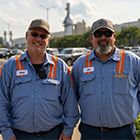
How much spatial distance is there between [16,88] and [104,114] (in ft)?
3.25

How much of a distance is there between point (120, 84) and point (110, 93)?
0.15m

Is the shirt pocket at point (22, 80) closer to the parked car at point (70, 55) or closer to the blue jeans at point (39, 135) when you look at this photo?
the blue jeans at point (39, 135)

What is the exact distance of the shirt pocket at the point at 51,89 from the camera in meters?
3.85

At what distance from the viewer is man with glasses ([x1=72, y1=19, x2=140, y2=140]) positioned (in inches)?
158

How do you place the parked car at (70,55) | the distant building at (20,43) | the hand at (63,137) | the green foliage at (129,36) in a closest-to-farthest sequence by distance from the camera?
the hand at (63,137) → the parked car at (70,55) → the green foliage at (129,36) → the distant building at (20,43)

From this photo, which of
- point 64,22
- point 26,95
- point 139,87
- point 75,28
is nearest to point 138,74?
point 139,87

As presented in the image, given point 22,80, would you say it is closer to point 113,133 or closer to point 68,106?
point 68,106

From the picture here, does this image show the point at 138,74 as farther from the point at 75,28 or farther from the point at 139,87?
the point at 75,28

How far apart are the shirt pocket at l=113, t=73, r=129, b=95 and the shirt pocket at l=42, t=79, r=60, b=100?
25.0 inches

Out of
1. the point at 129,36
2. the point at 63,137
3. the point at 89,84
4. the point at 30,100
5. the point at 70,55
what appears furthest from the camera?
the point at 129,36

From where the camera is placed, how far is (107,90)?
400cm

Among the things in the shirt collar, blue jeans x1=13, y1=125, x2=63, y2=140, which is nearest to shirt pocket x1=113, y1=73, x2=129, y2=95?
the shirt collar

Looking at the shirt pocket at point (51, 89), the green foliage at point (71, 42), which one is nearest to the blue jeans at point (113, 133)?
the shirt pocket at point (51, 89)

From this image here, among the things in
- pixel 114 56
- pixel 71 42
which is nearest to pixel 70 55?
pixel 114 56
